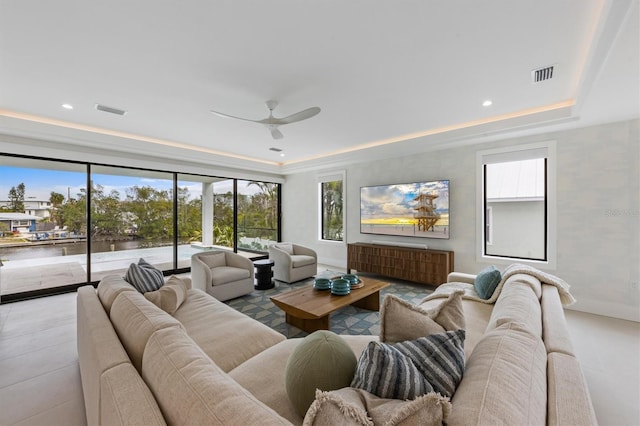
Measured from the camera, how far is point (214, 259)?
3.95m

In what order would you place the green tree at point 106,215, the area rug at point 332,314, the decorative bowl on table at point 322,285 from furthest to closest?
1. the green tree at point 106,215
2. the decorative bowl on table at point 322,285
3. the area rug at point 332,314

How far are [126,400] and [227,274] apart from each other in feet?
9.50

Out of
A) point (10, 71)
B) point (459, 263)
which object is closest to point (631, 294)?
point (459, 263)

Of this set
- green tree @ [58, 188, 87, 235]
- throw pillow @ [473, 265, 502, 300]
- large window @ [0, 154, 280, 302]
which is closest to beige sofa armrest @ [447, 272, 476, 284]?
throw pillow @ [473, 265, 502, 300]

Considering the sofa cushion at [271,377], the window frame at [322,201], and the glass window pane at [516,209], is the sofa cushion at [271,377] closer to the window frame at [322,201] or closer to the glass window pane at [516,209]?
the glass window pane at [516,209]

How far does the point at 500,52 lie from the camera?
7.06 ft

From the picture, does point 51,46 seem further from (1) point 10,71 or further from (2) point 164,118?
(2) point 164,118

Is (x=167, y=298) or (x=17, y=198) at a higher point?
(x=17, y=198)

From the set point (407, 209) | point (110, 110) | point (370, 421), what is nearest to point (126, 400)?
point (370, 421)

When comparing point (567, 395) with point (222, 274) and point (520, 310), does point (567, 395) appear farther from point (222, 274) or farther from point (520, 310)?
point (222, 274)

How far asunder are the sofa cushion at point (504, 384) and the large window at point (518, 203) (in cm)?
339

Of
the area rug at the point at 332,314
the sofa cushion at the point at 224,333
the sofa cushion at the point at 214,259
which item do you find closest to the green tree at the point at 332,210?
the area rug at the point at 332,314

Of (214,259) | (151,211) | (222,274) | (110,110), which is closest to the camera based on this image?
(110,110)

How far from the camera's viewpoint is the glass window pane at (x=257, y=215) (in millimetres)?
6473
